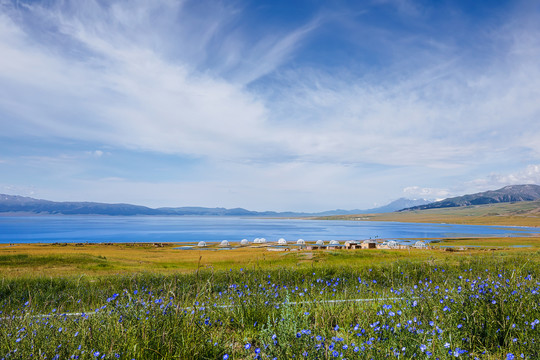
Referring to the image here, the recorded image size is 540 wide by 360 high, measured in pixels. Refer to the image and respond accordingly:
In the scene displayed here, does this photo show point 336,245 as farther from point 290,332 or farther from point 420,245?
point 290,332

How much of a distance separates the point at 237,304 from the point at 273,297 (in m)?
1.17

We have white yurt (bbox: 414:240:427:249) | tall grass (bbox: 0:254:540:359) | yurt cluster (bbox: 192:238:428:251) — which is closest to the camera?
tall grass (bbox: 0:254:540:359)

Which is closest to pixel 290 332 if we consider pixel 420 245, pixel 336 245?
pixel 336 245

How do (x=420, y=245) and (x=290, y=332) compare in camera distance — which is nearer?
(x=290, y=332)

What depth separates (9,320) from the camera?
216 inches

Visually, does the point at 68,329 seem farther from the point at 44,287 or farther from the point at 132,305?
the point at 44,287

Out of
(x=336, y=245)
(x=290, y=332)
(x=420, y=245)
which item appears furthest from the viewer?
(x=336, y=245)

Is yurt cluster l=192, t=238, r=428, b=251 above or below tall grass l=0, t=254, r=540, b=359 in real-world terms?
below

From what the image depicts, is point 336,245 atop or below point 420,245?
below

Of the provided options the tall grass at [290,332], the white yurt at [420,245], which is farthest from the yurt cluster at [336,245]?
the tall grass at [290,332]

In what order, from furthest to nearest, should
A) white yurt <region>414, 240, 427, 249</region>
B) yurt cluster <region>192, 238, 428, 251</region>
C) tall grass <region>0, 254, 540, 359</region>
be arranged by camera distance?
yurt cluster <region>192, 238, 428, 251</region>
white yurt <region>414, 240, 427, 249</region>
tall grass <region>0, 254, 540, 359</region>

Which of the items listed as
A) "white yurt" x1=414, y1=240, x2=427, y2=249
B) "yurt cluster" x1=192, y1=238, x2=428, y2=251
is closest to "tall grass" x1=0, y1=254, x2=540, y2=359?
"yurt cluster" x1=192, y1=238, x2=428, y2=251

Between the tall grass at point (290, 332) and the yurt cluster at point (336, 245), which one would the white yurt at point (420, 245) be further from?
the tall grass at point (290, 332)

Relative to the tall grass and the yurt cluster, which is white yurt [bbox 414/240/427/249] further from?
the tall grass
